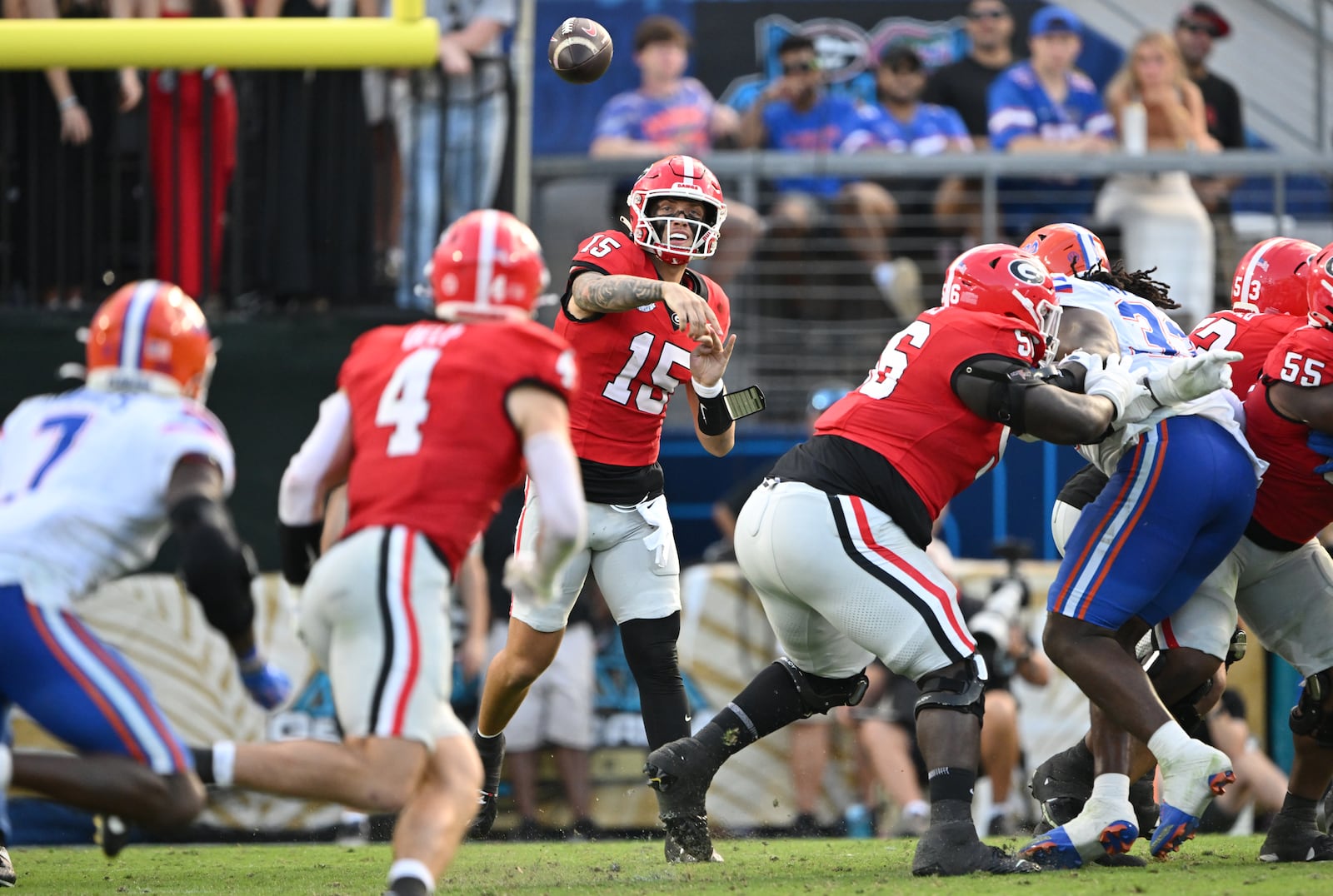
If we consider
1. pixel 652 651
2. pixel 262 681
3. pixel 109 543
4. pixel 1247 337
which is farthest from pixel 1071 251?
pixel 109 543

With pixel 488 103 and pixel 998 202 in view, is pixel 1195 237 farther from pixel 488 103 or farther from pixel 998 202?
pixel 488 103

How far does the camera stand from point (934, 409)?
515 cm

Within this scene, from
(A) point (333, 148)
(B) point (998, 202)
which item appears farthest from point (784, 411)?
(A) point (333, 148)

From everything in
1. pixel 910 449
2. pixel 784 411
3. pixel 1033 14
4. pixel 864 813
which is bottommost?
pixel 864 813

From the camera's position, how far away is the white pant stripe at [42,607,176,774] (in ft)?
13.0

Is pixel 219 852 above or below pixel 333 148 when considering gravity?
below

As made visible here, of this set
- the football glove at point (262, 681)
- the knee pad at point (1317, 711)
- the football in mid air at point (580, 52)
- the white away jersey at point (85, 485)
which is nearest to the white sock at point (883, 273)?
the football in mid air at point (580, 52)

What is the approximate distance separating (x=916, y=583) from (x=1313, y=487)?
1421 mm

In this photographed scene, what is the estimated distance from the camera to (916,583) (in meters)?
5.04

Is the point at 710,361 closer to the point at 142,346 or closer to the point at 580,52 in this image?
the point at 580,52

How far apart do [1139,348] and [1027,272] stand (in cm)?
54

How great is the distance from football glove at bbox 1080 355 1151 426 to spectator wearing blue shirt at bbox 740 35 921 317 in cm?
521

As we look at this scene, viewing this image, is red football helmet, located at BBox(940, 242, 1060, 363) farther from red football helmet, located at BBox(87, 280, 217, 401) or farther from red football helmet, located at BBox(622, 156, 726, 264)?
red football helmet, located at BBox(87, 280, 217, 401)

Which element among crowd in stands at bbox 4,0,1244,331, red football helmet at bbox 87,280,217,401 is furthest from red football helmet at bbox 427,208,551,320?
crowd in stands at bbox 4,0,1244,331
